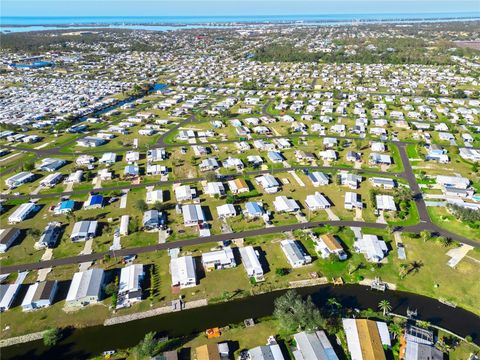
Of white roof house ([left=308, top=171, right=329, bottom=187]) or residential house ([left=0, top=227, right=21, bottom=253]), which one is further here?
white roof house ([left=308, top=171, right=329, bottom=187])

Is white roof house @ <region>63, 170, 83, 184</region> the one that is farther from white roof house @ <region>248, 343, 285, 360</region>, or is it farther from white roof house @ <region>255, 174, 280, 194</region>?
white roof house @ <region>248, 343, 285, 360</region>

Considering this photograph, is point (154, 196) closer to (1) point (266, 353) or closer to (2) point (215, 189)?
(2) point (215, 189)

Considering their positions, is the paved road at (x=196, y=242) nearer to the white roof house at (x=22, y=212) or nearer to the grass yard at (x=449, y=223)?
the grass yard at (x=449, y=223)

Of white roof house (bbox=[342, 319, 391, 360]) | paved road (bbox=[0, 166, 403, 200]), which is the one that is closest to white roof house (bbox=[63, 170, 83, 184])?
paved road (bbox=[0, 166, 403, 200])

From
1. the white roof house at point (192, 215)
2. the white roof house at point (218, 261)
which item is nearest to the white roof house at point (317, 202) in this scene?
the white roof house at point (192, 215)

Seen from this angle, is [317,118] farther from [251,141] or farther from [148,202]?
[148,202]

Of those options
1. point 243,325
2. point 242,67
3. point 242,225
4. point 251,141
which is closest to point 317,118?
point 251,141
